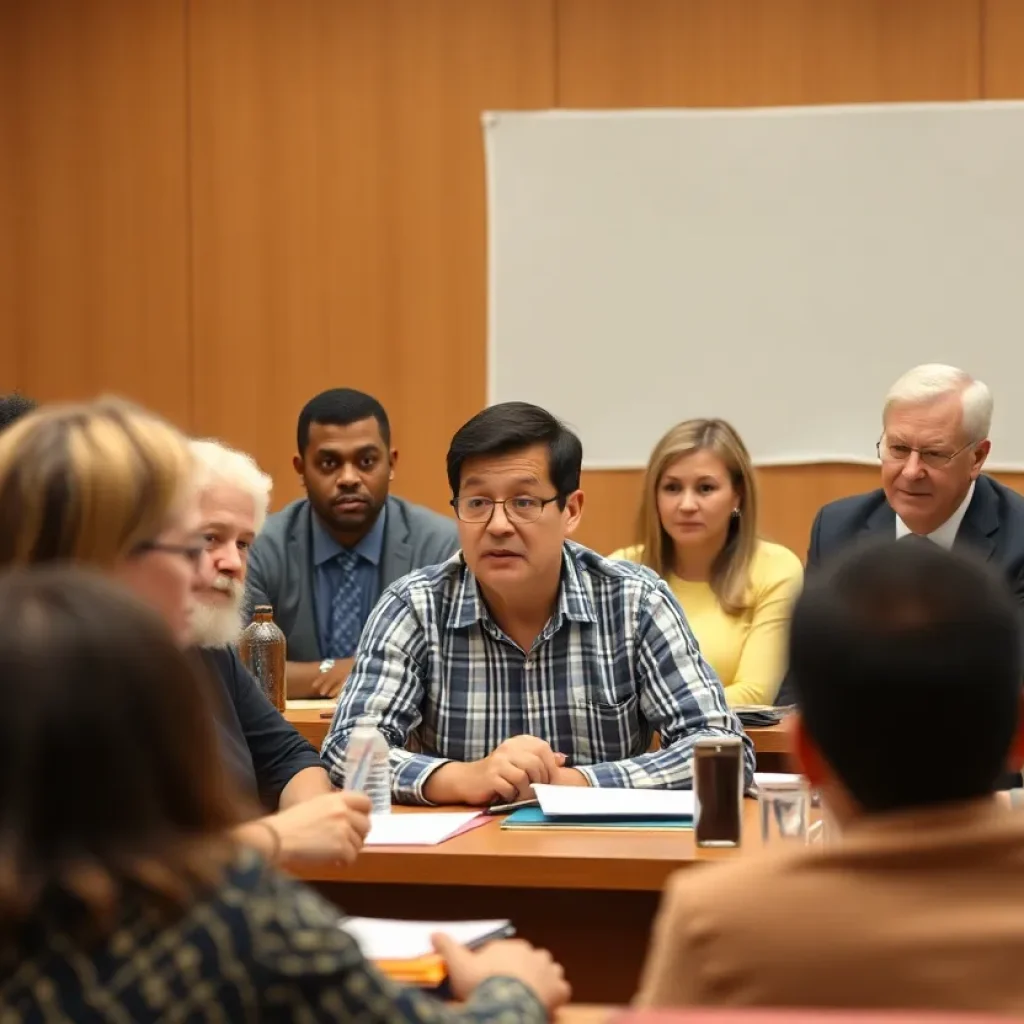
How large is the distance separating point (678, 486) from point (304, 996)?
372 cm

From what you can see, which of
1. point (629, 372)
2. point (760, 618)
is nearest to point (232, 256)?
point (629, 372)

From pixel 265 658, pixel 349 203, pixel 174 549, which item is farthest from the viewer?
pixel 349 203

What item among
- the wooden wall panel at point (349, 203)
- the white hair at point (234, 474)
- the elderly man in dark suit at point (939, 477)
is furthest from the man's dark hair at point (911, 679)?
the wooden wall panel at point (349, 203)

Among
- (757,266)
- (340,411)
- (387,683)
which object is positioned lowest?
(387,683)

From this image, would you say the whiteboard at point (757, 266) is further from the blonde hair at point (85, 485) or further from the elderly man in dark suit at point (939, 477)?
the blonde hair at point (85, 485)

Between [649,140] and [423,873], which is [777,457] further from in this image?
[423,873]

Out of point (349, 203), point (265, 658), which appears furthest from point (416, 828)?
point (349, 203)

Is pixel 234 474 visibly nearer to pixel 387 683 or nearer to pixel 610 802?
pixel 387 683

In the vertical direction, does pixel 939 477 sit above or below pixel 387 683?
above

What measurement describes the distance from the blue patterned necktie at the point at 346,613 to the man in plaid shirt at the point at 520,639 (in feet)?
5.83

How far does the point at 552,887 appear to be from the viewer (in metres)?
2.34

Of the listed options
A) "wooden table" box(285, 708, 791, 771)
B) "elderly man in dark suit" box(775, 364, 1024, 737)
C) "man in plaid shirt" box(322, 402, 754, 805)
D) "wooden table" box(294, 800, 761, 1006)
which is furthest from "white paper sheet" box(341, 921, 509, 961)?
"elderly man in dark suit" box(775, 364, 1024, 737)

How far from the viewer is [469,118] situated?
235 inches

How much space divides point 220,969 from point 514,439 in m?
2.06
